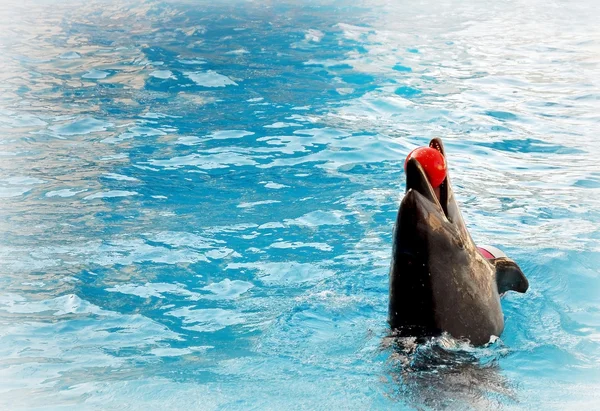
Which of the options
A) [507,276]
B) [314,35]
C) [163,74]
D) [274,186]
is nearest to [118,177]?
[274,186]

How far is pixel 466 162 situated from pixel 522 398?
475 cm

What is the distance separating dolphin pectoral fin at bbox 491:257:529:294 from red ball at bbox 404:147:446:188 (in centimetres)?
69

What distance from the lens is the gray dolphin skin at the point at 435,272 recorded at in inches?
114

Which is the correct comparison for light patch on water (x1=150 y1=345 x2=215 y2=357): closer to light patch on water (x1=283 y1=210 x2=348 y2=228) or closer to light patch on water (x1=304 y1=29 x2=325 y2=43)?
light patch on water (x1=283 y1=210 x2=348 y2=228)

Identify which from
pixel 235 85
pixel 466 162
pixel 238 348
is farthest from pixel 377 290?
pixel 235 85

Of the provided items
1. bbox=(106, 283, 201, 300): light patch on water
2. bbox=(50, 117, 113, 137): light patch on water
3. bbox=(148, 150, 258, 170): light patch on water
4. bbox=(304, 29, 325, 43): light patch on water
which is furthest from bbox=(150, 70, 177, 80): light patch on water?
bbox=(106, 283, 201, 300): light patch on water

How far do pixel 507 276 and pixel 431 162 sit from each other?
34.4 inches

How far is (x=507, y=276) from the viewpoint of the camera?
3.41m

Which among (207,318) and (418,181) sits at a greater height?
(418,181)

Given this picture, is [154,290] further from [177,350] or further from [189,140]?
[189,140]

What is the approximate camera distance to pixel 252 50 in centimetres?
1403

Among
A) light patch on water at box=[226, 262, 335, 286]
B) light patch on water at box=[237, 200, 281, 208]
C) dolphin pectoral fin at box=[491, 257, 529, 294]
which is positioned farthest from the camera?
light patch on water at box=[237, 200, 281, 208]

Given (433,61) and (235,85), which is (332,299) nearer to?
(235,85)

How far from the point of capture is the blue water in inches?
145
